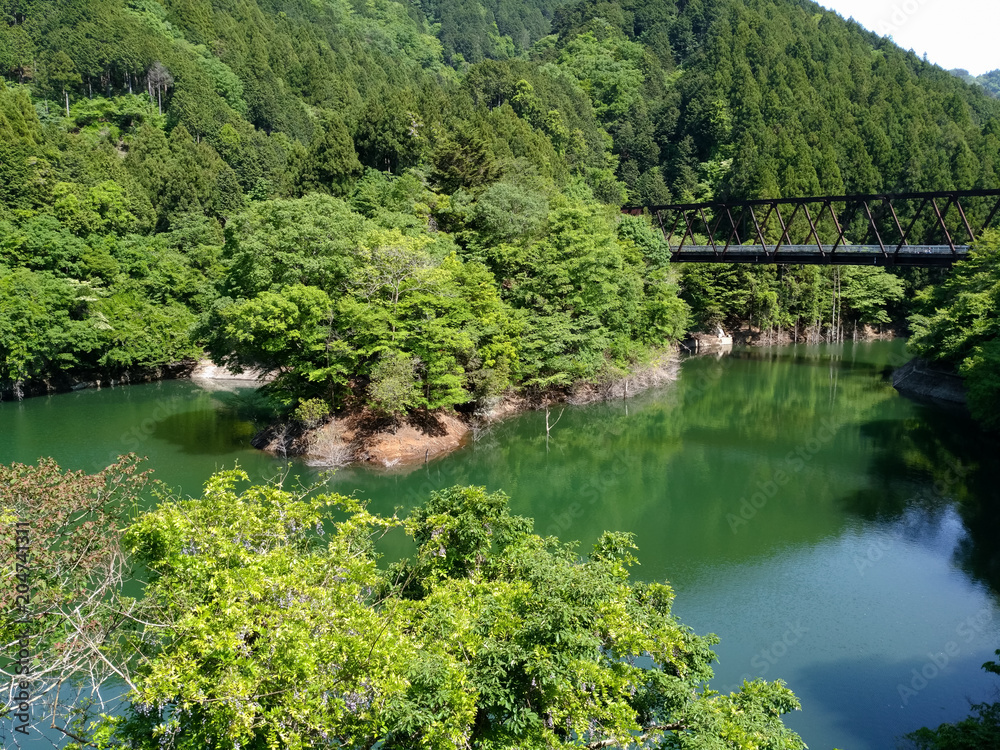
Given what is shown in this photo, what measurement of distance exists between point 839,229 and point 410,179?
2182 centimetres

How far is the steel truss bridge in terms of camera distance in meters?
33.9

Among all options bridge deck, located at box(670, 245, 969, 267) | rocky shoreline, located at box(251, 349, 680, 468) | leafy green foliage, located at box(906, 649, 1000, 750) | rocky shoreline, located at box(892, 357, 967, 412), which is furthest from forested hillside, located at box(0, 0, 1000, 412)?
leafy green foliage, located at box(906, 649, 1000, 750)

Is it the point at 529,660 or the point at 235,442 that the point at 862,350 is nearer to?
the point at 235,442

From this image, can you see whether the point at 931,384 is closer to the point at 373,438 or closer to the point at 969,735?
the point at 373,438

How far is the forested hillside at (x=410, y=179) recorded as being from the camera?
26688 mm

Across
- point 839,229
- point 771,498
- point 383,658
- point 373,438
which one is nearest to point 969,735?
point 383,658

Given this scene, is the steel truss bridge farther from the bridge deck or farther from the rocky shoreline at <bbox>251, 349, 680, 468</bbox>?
the rocky shoreline at <bbox>251, 349, 680, 468</bbox>

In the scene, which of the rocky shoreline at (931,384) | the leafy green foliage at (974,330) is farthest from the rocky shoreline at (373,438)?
the rocky shoreline at (931,384)

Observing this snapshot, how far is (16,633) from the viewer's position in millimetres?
7426

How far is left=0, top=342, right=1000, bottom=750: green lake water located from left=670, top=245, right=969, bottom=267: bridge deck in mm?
6723

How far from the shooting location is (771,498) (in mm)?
22109

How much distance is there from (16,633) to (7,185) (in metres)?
40.3

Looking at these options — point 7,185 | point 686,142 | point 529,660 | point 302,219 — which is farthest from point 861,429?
point 686,142

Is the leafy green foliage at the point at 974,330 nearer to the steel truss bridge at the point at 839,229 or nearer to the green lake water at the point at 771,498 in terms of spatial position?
the steel truss bridge at the point at 839,229
